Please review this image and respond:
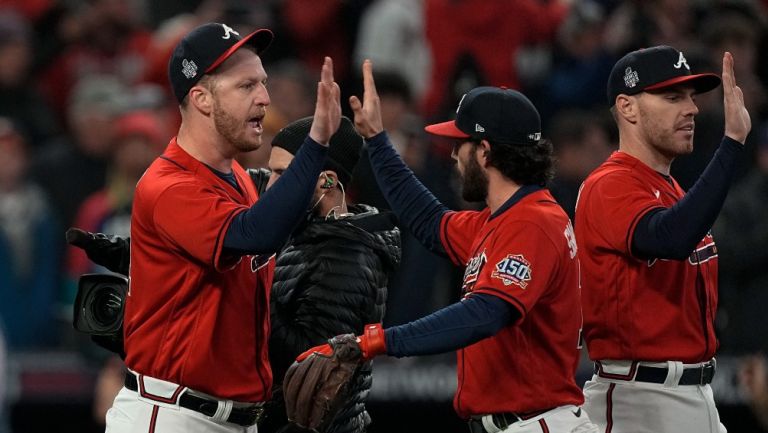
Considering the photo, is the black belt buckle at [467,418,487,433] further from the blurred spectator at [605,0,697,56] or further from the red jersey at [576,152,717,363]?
the blurred spectator at [605,0,697,56]

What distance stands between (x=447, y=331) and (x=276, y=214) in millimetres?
634

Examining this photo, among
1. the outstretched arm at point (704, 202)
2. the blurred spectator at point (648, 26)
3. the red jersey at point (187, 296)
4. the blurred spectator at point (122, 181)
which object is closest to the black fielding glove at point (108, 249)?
the red jersey at point (187, 296)

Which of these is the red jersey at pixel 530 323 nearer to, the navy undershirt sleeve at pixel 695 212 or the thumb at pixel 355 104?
the navy undershirt sleeve at pixel 695 212

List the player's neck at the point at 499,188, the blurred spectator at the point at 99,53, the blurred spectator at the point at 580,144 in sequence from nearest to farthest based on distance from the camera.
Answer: the player's neck at the point at 499,188 → the blurred spectator at the point at 580,144 → the blurred spectator at the point at 99,53

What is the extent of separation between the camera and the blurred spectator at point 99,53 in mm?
9820

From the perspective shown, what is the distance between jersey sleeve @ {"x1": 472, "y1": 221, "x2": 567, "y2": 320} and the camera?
13.7ft

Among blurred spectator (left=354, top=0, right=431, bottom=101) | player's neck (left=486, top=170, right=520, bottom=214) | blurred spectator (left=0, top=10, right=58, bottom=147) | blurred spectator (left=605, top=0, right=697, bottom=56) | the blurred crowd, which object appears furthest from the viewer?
blurred spectator (left=0, top=10, right=58, bottom=147)

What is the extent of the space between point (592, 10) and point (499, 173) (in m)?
5.03

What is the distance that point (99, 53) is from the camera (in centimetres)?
990

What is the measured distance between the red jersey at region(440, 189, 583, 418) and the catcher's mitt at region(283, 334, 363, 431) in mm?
433

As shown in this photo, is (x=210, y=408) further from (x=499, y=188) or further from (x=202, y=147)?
(x=499, y=188)

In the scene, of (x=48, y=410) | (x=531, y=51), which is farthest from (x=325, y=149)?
(x=531, y=51)

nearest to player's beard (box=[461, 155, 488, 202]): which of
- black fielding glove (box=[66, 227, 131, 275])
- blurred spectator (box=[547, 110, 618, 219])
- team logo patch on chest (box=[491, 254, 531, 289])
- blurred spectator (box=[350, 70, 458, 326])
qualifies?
team logo patch on chest (box=[491, 254, 531, 289])

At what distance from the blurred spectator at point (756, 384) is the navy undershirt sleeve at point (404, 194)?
8.01ft
